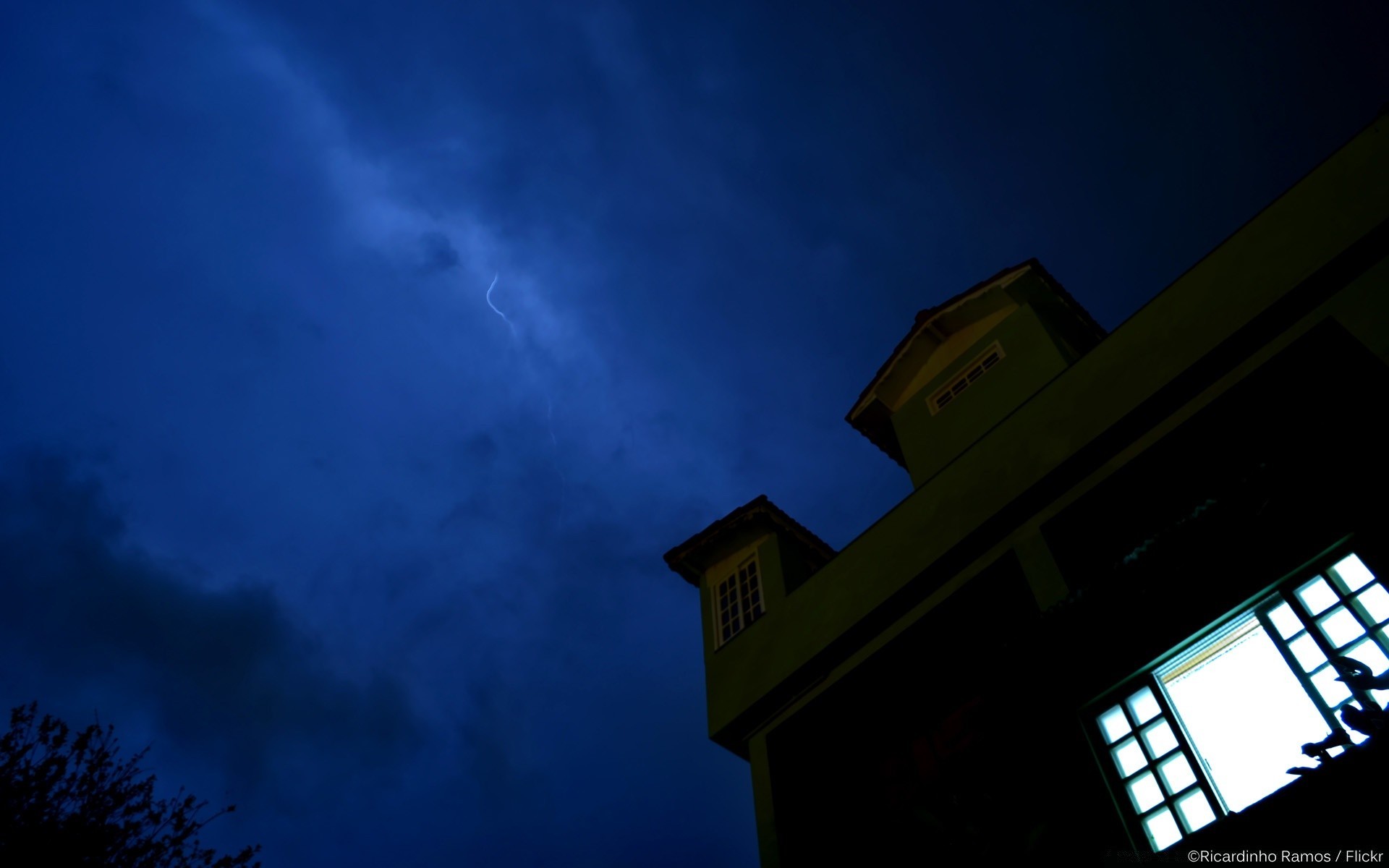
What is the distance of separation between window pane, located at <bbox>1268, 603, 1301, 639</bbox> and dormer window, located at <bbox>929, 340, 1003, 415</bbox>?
11.4m

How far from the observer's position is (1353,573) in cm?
865

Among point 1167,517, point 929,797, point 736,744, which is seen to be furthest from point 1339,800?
point 736,744

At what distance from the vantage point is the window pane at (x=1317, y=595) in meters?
8.66

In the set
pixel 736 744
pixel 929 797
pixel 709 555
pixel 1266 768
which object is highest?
pixel 709 555

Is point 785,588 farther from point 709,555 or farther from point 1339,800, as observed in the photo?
point 1339,800

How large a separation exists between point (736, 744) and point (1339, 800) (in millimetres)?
11857

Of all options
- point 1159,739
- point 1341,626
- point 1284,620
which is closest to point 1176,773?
point 1159,739

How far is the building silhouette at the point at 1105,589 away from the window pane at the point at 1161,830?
0.14ft

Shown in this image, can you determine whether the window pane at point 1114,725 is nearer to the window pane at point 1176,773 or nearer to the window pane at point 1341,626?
the window pane at point 1176,773

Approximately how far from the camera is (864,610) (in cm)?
1585

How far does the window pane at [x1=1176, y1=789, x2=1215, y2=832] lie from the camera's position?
27.6 ft

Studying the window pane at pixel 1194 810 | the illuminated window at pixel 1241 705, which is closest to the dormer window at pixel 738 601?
the illuminated window at pixel 1241 705

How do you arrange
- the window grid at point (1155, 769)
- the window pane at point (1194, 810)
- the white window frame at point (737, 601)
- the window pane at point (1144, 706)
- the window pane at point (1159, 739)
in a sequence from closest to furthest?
the window pane at point (1194, 810) < the window grid at point (1155, 769) < the window pane at point (1159, 739) < the window pane at point (1144, 706) < the white window frame at point (737, 601)

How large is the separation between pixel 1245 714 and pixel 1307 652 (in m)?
0.83
